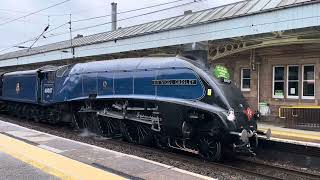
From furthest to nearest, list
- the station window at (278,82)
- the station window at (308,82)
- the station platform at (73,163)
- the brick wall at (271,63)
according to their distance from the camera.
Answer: the station window at (278,82) → the station window at (308,82) → the brick wall at (271,63) → the station platform at (73,163)

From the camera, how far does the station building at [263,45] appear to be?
16.1m

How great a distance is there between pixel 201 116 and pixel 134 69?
3.25 m

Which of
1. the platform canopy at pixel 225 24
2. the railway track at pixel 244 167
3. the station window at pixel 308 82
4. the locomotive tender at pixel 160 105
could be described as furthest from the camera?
the station window at pixel 308 82

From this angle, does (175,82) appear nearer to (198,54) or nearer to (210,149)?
(198,54)

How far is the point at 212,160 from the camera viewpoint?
10906mm

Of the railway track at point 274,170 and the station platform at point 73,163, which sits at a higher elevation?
the station platform at point 73,163

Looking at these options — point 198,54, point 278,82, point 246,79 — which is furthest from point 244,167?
point 246,79

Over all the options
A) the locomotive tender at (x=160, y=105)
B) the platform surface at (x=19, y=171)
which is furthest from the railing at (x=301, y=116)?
the platform surface at (x=19, y=171)

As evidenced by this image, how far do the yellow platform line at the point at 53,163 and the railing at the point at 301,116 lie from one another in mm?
11422

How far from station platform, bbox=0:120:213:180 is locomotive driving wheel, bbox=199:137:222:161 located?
2081mm

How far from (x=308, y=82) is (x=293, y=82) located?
739mm

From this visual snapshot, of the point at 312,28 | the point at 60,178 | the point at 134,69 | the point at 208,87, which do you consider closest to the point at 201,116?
the point at 208,87

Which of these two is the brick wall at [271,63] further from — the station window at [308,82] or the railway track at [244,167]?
the railway track at [244,167]

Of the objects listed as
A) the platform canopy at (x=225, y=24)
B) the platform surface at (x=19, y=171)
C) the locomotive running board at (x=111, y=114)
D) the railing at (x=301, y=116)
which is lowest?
the platform surface at (x=19, y=171)
